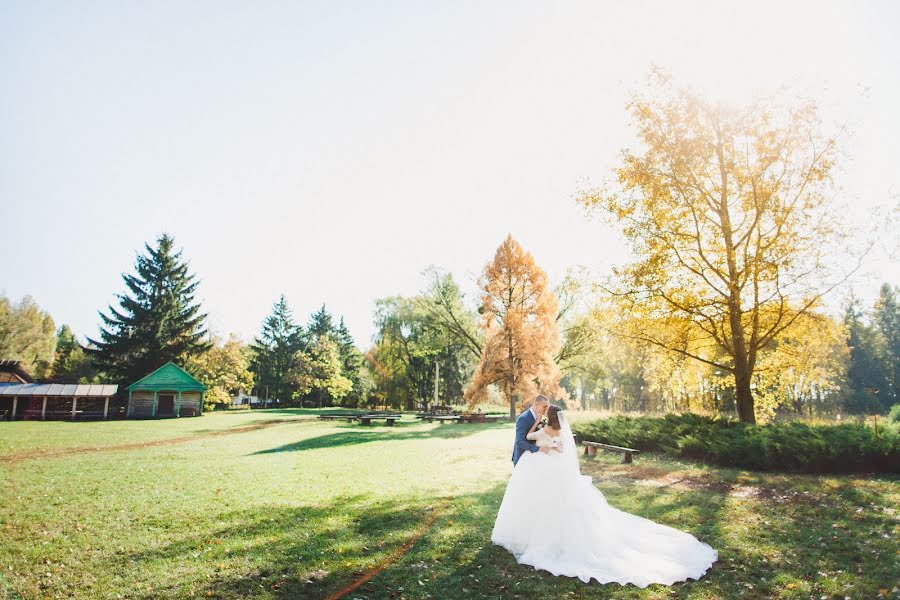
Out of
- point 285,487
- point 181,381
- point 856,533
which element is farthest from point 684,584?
point 181,381

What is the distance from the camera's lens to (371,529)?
817 centimetres

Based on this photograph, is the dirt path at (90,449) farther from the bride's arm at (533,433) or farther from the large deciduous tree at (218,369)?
the large deciduous tree at (218,369)

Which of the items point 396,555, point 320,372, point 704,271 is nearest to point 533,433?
point 396,555

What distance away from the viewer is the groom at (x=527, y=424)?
7.81 m

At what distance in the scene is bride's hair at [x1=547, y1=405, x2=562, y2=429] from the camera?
762 centimetres

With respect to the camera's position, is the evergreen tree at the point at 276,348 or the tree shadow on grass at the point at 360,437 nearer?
the tree shadow on grass at the point at 360,437

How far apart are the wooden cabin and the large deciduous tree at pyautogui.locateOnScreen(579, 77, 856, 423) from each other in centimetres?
4146

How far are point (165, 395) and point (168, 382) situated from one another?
1.75m

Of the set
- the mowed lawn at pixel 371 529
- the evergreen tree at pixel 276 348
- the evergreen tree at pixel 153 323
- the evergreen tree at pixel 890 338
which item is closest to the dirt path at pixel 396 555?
the mowed lawn at pixel 371 529

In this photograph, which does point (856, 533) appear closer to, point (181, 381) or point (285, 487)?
point (285, 487)

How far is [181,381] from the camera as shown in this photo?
4406 centimetres

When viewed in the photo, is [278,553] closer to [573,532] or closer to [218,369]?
[573,532]

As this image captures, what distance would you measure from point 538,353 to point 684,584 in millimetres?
27487

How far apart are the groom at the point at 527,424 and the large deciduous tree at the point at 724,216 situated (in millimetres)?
9444
